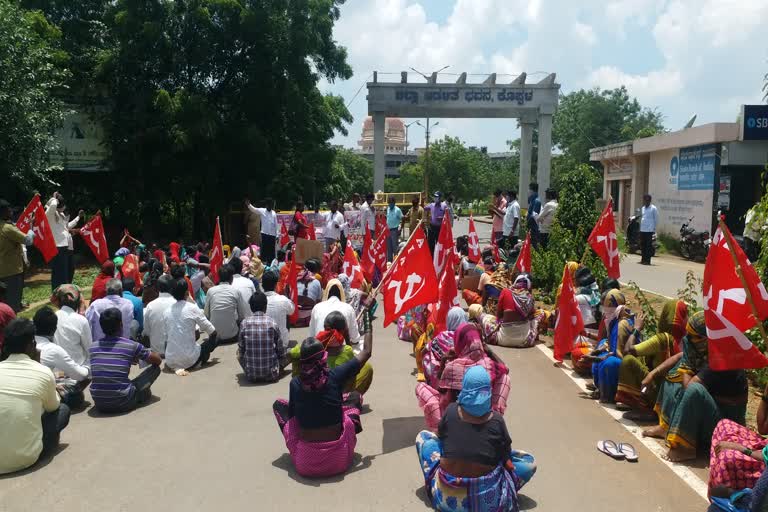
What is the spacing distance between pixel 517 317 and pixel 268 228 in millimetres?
7773

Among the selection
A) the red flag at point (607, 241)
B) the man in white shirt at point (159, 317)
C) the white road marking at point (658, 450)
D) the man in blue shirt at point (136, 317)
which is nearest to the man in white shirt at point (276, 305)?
the man in white shirt at point (159, 317)

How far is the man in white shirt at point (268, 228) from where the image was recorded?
15.6 meters

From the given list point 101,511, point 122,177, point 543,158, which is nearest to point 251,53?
point 122,177

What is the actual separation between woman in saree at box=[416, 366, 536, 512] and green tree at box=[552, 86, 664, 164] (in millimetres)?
51325

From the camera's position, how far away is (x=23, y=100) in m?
16.1

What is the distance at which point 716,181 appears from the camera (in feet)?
66.6

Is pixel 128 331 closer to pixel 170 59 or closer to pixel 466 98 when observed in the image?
pixel 170 59

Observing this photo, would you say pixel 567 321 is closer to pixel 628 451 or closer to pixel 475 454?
pixel 628 451

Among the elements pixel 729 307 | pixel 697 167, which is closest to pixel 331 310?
pixel 729 307

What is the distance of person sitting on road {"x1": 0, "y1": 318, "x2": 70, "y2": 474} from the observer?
5191 mm

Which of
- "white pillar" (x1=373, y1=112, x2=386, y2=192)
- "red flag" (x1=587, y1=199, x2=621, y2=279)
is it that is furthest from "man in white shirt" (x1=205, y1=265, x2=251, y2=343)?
"white pillar" (x1=373, y1=112, x2=386, y2=192)

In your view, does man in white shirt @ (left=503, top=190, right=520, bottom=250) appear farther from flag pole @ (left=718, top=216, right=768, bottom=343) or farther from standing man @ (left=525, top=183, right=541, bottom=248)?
Result: flag pole @ (left=718, top=216, right=768, bottom=343)

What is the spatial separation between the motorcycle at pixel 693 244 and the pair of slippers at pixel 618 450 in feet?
49.0

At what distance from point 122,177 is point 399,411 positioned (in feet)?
59.4
